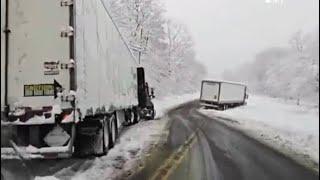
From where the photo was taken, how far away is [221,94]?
9.05m

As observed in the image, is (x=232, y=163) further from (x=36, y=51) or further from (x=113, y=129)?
(x=113, y=129)

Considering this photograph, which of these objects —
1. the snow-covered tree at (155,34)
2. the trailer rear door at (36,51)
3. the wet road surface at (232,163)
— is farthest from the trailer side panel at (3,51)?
the wet road surface at (232,163)

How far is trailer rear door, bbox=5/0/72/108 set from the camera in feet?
27.9

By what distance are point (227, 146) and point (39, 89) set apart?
579cm

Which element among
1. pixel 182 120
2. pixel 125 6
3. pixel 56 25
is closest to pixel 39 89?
pixel 56 25

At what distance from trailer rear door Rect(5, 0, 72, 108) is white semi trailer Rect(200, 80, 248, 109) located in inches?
93.1

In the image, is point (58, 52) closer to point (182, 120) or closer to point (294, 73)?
point (294, 73)

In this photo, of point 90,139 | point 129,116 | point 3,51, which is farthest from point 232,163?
point 129,116

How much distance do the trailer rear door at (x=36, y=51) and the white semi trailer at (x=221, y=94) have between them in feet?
7.76

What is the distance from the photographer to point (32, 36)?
339 inches

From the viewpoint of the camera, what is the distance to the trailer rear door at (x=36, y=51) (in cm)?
852

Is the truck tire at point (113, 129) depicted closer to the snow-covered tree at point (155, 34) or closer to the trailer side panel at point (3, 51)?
the snow-covered tree at point (155, 34)

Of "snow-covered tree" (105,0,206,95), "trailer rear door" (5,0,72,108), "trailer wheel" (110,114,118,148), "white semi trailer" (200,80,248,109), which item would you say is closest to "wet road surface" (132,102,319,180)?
"white semi trailer" (200,80,248,109)

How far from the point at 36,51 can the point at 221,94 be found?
3.08m
